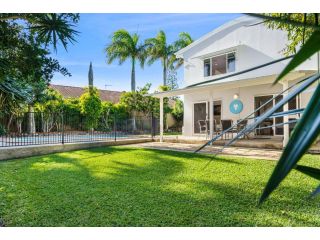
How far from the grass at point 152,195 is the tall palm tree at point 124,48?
20037mm

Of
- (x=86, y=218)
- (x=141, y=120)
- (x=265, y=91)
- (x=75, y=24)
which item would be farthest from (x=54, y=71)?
(x=141, y=120)

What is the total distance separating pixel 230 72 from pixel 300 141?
16.6 m

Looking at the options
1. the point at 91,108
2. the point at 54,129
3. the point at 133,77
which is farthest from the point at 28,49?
the point at 133,77

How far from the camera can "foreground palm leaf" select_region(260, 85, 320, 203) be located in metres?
0.58

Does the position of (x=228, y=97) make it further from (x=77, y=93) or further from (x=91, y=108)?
(x=77, y=93)

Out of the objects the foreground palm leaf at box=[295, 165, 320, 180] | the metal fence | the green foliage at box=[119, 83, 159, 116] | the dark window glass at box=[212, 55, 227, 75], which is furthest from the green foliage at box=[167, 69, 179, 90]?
the foreground palm leaf at box=[295, 165, 320, 180]

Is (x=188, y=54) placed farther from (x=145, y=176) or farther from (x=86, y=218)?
(x=86, y=218)

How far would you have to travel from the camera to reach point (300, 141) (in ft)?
1.97

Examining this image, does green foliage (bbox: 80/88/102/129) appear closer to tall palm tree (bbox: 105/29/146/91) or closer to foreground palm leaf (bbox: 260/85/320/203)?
tall palm tree (bbox: 105/29/146/91)

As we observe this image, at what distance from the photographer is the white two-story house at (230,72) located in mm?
13945

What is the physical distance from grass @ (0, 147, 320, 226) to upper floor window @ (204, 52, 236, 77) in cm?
929

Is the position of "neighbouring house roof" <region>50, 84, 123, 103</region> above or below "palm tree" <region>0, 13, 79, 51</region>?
above

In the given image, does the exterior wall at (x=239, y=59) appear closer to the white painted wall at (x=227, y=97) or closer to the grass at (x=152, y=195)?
the white painted wall at (x=227, y=97)

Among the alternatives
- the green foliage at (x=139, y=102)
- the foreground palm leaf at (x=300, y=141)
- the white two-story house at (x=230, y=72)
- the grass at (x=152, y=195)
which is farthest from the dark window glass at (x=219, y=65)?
the foreground palm leaf at (x=300, y=141)
